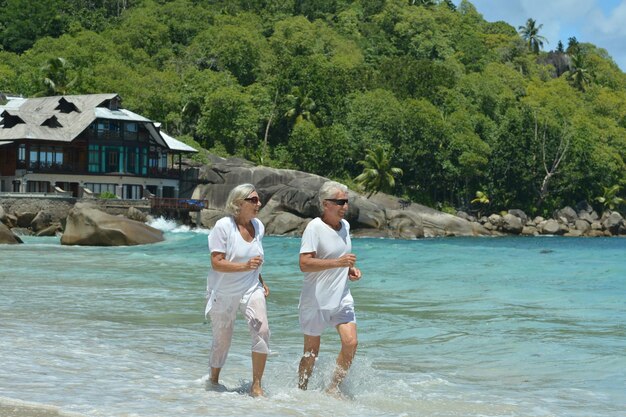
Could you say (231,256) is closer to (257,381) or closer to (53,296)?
(257,381)

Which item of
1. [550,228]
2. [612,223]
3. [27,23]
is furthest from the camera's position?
[27,23]

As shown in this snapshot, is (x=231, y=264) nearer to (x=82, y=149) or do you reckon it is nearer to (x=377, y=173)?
(x=82, y=149)

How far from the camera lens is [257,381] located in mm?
8391

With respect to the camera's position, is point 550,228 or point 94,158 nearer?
point 94,158

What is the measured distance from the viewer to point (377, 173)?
244 feet

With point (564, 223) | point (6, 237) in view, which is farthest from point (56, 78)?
point (564, 223)

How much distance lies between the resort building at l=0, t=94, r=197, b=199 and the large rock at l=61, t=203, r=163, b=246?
23.3 m

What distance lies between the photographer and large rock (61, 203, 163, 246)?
39.3 m

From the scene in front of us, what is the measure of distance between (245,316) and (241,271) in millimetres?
455

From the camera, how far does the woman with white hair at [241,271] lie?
809cm

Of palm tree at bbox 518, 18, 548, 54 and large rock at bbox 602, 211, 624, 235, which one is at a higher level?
palm tree at bbox 518, 18, 548, 54

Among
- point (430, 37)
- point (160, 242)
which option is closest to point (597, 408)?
point (160, 242)

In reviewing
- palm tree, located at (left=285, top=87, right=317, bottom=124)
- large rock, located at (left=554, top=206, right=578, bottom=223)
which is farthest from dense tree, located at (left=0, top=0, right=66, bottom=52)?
large rock, located at (left=554, top=206, right=578, bottom=223)

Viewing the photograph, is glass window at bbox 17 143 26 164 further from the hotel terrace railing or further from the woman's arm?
the woman's arm
